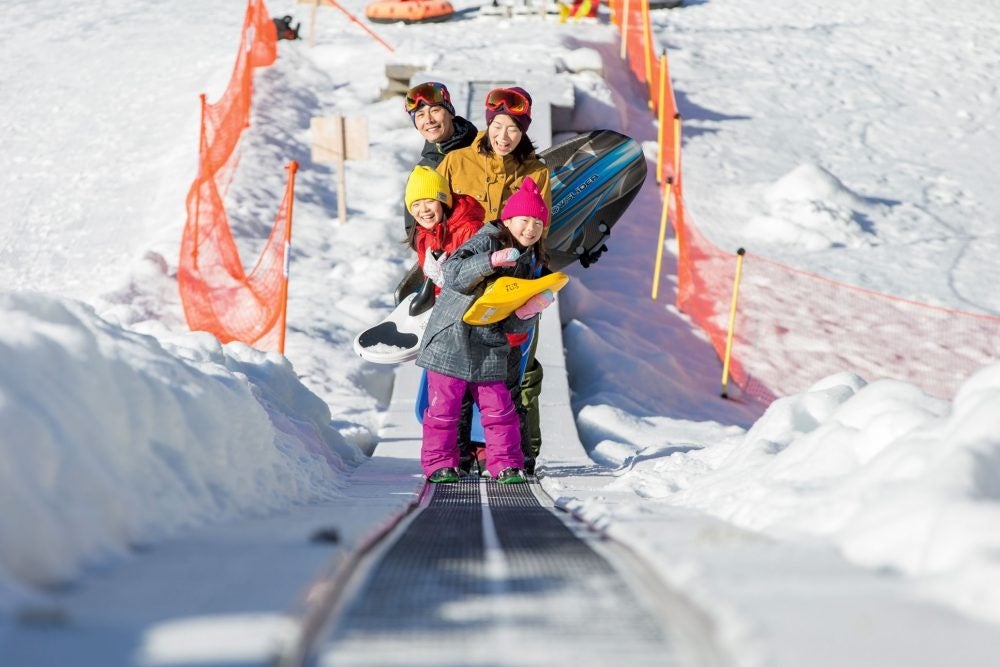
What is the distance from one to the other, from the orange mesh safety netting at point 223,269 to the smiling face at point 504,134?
113 inches

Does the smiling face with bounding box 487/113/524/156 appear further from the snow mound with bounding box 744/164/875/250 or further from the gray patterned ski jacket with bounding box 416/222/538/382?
the snow mound with bounding box 744/164/875/250

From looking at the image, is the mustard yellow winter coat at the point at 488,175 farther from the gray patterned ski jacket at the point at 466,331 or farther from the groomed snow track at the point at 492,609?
the groomed snow track at the point at 492,609

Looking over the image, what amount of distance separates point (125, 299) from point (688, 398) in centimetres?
483

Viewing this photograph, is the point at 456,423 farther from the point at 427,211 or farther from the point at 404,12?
the point at 404,12

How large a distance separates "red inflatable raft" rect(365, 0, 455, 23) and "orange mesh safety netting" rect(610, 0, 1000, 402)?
27.5 ft

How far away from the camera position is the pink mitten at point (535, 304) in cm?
545

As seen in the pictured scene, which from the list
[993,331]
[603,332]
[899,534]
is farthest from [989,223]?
[899,534]

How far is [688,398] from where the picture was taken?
9758 millimetres

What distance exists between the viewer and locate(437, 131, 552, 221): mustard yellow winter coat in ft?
20.4

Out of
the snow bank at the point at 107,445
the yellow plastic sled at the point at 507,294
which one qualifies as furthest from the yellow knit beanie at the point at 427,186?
the snow bank at the point at 107,445

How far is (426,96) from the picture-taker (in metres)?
6.30

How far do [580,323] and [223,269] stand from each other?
3539mm

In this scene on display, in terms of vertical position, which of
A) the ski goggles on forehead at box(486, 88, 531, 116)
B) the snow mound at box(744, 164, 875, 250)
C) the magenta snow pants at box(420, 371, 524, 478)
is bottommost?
the snow mound at box(744, 164, 875, 250)

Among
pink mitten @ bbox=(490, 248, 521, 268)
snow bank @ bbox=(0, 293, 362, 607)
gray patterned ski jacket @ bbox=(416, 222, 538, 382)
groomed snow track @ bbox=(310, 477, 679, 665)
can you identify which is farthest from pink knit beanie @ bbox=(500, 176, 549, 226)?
groomed snow track @ bbox=(310, 477, 679, 665)
